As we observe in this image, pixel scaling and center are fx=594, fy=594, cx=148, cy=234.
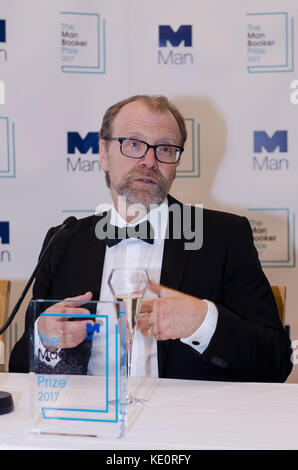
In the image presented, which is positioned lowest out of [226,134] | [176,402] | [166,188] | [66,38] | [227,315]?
[176,402]

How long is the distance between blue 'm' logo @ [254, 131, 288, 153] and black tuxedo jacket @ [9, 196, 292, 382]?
0.99m

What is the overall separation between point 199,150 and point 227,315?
1.58 m

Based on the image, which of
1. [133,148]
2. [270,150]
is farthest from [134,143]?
[270,150]

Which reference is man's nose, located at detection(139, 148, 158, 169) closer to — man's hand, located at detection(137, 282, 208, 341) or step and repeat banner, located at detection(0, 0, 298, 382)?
man's hand, located at detection(137, 282, 208, 341)

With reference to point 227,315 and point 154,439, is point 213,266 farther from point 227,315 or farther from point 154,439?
point 154,439

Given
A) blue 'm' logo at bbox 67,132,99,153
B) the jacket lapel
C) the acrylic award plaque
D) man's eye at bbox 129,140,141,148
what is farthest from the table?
blue 'm' logo at bbox 67,132,99,153

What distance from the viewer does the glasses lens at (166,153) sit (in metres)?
2.18

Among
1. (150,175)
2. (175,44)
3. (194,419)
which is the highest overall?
(175,44)

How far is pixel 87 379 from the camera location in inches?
43.7

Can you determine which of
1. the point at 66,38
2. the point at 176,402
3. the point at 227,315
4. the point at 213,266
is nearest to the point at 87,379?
the point at 176,402

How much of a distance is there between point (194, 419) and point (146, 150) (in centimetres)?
119

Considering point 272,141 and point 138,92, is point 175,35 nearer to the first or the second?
point 138,92

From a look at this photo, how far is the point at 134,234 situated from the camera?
83.7 inches
